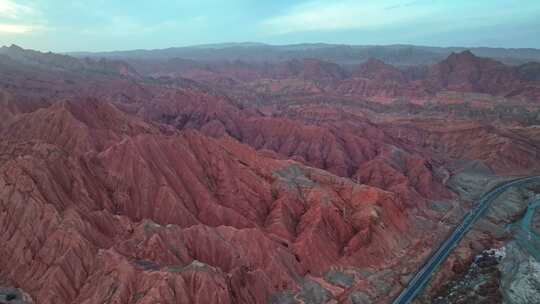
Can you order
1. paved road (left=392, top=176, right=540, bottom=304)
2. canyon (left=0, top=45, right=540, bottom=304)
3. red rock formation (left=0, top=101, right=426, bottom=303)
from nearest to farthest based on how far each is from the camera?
red rock formation (left=0, top=101, right=426, bottom=303), canyon (left=0, top=45, right=540, bottom=304), paved road (left=392, top=176, right=540, bottom=304)

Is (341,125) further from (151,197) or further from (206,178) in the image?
(151,197)

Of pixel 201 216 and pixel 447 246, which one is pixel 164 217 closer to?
pixel 201 216

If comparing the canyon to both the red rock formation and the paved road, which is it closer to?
the red rock formation

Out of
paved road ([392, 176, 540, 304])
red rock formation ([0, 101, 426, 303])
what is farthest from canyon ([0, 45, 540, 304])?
paved road ([392, 176, 540, 304])

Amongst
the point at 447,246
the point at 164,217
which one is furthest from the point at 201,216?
the point at 447,246

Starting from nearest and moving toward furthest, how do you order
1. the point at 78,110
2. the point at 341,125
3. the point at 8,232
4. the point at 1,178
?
the point at 8,232, the point at 1,178, the point at 78,110, the point at 341,125

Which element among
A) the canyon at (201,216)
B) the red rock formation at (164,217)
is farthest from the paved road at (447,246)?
the red rock formation at (164,217)

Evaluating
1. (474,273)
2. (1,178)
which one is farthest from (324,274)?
(1,178)

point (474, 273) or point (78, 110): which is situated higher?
point (78, 110)
